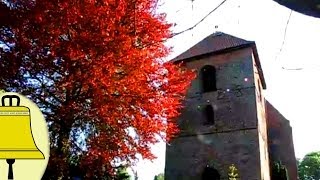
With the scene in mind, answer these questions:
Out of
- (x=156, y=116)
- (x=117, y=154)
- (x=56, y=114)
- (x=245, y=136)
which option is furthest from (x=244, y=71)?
(x=56, y=114)

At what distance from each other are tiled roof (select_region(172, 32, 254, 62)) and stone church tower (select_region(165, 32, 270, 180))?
7 centimetres

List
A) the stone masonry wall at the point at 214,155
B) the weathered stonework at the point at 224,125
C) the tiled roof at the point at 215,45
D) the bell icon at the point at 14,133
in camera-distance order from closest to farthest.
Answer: the bell icon at the point at 14,133
the stone masonry wall at the point at 214,155
the weathered stonework at the point at 224,125
the tiled roof at the point at 215,45

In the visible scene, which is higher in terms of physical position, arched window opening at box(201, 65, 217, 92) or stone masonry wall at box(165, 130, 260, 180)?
arched window opening at box(201, 65, 217, 92)

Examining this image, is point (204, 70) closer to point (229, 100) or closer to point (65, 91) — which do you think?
point (229, 100)

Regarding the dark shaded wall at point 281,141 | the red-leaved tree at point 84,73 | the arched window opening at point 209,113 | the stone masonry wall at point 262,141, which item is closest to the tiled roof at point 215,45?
the stone masonry wall at point 262,141

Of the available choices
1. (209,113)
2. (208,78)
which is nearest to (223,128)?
(209,113)

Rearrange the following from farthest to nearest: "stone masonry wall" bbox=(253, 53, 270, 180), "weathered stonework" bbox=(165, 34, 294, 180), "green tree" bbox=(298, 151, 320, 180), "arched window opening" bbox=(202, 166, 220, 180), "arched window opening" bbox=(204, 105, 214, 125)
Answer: "green tree" bbox=(298, 151, 320, 180)
"arched window opening" bbox=(204, 105, 214, 125)
"arched window opening" bbox=(202, 166, 220, 180)
"stone masonry wall" bbox=(253, 53, 270, 180)
"weathered stonework" bbox=(165, 34, 294, 180)

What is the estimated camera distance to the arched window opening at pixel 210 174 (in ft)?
62.4

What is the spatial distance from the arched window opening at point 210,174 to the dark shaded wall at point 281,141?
6.19 m

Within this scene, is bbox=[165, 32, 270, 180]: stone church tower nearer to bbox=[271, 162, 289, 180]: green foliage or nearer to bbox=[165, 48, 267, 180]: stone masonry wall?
bbox=[165, 48, 267, 180]: stone masonry wall

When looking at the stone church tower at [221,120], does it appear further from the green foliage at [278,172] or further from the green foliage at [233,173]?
the green foliage at [278,172]

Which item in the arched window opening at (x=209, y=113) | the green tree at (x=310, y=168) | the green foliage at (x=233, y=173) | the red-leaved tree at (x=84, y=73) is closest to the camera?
the red-leaved tree at (x=84, y=73)

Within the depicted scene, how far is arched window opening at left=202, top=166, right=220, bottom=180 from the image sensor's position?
62.4 feet

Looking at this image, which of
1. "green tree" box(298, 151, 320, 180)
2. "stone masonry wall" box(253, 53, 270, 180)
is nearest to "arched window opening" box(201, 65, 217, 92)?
"stone masonry wall" box(253, 53, 270, 180)
